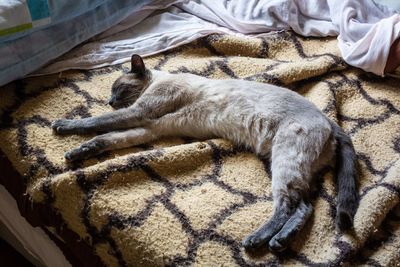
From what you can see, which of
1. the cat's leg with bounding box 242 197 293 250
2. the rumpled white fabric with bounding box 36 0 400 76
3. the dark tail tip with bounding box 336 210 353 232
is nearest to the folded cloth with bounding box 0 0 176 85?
the rumpled white fabric with bounding box 36 0 400 76

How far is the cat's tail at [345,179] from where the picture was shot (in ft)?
3.92

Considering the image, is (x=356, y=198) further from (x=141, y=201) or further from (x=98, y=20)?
(x=98, y=20)

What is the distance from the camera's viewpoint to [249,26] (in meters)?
1.87

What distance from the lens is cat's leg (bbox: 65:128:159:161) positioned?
4.40 ft

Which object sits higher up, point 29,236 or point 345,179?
point 345,179

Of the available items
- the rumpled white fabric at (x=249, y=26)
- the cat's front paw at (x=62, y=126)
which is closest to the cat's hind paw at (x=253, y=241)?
the cat's front paw at (x=62, y=126)

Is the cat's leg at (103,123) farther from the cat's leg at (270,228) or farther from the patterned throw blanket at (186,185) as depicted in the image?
the cat's leg at (270,228)

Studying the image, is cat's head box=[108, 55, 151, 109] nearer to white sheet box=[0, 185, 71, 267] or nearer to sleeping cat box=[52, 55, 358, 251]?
sleeping cat box=[52, 55, 358, 251]

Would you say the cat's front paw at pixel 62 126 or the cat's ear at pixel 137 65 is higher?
the cat's ear at pixel 137 65

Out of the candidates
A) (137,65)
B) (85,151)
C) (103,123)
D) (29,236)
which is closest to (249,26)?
(137,65)

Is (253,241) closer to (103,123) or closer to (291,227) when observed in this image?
(291,227)

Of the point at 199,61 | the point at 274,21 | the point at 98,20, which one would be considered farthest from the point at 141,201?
the point at 274,21

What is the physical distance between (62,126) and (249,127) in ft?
1.80

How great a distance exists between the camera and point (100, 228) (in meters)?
1.21
